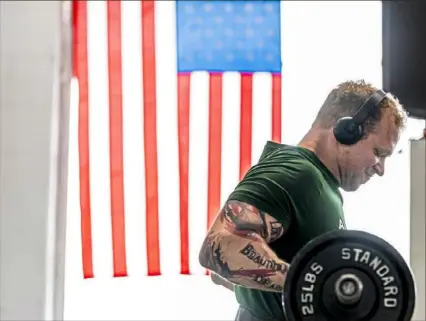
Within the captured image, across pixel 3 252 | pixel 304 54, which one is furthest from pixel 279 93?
pixel 3 252

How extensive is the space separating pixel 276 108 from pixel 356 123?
907 mm

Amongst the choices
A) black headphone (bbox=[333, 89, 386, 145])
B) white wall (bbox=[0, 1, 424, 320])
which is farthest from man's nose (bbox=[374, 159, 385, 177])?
white wall (bbox=[0, 1, 424, 320])

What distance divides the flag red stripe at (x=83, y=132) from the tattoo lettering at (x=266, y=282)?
1.09 m

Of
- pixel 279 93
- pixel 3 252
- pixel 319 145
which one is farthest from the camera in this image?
pixel 279 93

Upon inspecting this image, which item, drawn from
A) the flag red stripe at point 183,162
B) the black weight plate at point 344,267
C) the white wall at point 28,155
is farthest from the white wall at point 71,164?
the black weight plate at point 344,267

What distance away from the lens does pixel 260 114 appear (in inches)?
80.6

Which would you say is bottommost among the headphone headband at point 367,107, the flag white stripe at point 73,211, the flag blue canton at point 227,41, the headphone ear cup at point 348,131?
the flag white stripe at point 73,211

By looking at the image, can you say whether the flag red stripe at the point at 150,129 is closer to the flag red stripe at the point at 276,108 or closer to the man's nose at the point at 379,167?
the flag red stripe at the point at 276,108

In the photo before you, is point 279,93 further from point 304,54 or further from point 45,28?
point 45,28

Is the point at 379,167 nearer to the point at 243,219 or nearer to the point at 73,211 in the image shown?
the point at 243,219

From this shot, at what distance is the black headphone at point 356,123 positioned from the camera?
44.6 inches

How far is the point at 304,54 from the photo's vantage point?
206 cm

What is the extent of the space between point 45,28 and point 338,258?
4.53 feet

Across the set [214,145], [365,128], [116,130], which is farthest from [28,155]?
[365,128]
